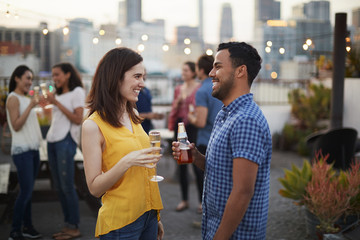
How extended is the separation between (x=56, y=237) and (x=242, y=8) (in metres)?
7.20

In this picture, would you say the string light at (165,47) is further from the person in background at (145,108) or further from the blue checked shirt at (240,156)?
the blue checked shirt at (240,156)

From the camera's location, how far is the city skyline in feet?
19.3

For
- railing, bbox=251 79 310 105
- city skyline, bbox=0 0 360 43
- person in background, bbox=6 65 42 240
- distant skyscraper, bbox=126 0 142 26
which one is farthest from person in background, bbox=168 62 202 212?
railing, bbox=251 79 310 105

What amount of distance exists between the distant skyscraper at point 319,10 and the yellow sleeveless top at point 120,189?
6.81 metres

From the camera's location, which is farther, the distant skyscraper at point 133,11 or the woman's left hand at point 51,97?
the distant skyscraper at point 133,11

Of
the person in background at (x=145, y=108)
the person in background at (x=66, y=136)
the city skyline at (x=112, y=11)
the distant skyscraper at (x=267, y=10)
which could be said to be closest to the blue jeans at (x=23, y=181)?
the person in background at (x=66, y=136)

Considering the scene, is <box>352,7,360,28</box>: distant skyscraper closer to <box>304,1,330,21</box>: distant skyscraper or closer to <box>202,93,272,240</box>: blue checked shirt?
<box>304,1,330,21</box>: distant skyscraper

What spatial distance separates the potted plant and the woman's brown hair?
2.47 m

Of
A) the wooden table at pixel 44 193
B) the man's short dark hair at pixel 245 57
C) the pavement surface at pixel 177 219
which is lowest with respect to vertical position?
the pavement surface at pixel 177 219

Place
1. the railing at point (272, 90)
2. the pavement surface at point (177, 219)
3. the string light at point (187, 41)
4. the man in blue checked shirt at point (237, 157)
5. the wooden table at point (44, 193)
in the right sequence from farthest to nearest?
the railing at point (272, 90) → the string light at point (187, 41) → the wooden table at point (44, 193) → the pavement surface at point (177, 219) → the man in blue checked shirt at point (237, 157)

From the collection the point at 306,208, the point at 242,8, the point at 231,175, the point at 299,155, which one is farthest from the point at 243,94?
the point at 242,8

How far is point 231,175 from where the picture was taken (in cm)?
186

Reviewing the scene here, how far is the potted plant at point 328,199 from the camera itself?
3.77 meters

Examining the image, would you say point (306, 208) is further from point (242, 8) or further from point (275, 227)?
point (242, 8)
